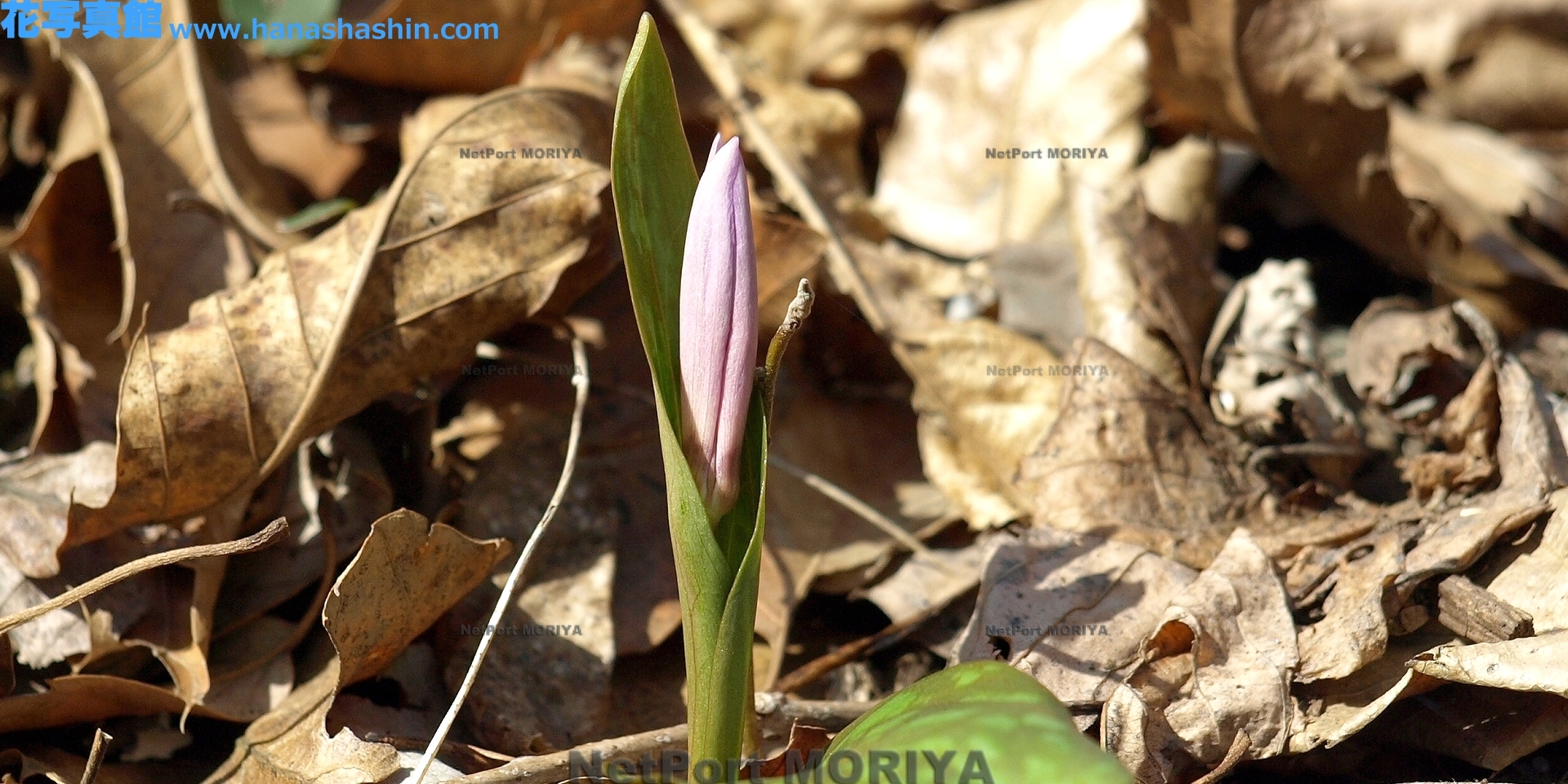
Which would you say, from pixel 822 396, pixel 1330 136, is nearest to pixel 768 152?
pixel 822 396

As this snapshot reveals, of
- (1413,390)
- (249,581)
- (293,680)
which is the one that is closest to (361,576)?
(293,680)

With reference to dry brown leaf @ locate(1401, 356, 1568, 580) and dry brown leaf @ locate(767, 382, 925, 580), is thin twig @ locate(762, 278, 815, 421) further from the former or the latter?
dry brown leaf @ locate(1401, 356, 1568, 580)

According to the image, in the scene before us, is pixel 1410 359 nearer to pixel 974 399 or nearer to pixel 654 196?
pixel 974 399

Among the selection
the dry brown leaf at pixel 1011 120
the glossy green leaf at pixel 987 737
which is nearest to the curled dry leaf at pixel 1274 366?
the dry brown leaf at pixel 1011 120

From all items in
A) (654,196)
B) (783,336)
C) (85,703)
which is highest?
(654,196)

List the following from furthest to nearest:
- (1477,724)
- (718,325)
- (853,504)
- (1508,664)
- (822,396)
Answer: (822,396), (853,504), (1477,724), (1508,664), (718,325)

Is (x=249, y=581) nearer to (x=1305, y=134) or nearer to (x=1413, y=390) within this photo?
(x=1413, y=390)

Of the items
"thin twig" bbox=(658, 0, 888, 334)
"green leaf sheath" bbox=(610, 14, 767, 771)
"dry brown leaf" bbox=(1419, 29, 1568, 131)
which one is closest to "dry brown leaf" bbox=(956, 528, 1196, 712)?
"green leaf sheath" bbox=(610, 14, 767, 771)
